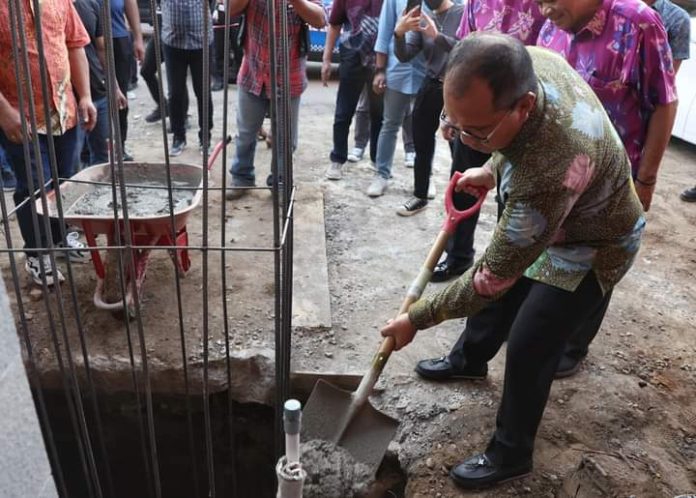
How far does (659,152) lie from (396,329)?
1.23 meters

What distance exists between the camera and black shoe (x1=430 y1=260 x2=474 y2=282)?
11.0 ft

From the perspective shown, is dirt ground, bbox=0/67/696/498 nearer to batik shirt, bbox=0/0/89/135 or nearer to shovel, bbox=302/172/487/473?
shovel, bbox=302/172/487/473

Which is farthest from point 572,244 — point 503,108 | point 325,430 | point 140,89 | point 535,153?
point 140,89

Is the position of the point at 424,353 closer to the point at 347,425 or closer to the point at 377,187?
the point at 347,425

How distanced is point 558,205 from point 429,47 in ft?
7.92

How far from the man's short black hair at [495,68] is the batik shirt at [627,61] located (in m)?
0.86

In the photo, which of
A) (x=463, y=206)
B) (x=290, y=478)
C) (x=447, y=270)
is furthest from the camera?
(x=447, y=270)

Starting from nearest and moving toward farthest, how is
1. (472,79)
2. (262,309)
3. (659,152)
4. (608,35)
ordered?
(472,79)
(608,35)
(659,152)
(262,309)

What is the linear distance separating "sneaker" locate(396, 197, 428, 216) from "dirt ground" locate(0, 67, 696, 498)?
0.23ft

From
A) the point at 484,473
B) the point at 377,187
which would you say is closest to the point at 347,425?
→ the point at 484,473

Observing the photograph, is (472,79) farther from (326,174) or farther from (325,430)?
(326,174)

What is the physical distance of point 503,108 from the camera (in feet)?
4.67

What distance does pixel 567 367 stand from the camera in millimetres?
2695

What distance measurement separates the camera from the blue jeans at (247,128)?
3.93 m
